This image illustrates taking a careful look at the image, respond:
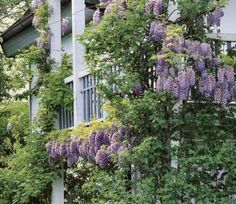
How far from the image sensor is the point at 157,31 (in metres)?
8.81

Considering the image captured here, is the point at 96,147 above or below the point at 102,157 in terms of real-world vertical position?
above

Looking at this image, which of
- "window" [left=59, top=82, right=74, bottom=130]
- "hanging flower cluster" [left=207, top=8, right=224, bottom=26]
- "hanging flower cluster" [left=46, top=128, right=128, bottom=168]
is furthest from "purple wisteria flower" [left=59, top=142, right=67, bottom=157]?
"hanging flower cluster" [left=207, top=8, right=224, bottom=26]

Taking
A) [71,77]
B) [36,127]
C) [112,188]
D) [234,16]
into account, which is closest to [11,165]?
[36,127]

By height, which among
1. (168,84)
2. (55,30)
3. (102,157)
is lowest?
(102,157)

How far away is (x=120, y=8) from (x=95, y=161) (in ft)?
8.03

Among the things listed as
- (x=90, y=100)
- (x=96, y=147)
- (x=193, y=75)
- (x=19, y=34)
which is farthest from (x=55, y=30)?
(x=193, y=75)

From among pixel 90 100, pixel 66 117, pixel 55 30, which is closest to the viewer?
pixel 90 100

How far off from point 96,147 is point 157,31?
6.94 ft

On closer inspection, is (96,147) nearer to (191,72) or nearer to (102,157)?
(102,157)

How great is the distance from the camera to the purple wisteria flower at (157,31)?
8.78 m

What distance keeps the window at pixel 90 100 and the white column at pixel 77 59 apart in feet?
0.31

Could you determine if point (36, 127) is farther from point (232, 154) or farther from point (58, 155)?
point (232, 154)

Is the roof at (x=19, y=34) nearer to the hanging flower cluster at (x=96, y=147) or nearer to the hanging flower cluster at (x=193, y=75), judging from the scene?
the hanging flower cluster at (x=96, y=147)

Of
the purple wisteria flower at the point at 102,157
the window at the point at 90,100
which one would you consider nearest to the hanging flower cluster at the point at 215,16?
the purple wisteria flower at the point at 102,157
